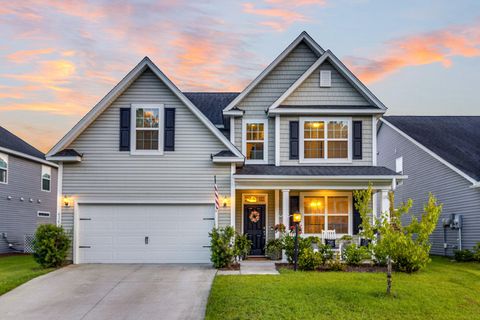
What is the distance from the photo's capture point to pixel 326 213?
19.5m

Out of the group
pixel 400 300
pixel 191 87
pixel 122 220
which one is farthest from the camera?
pixel 191 87

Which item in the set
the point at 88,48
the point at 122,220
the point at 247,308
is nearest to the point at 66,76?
the point at 88,48

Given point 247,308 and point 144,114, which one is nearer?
point 247,308

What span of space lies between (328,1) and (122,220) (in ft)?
35.0

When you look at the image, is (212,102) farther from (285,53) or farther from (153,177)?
(153,177)

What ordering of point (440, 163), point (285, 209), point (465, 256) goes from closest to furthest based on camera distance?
point (285, 209)
point (465, 256)
point (440, 163)

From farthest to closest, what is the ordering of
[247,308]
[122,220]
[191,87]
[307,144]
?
[191,87] < [307,144] < [122,220] < [247,308]

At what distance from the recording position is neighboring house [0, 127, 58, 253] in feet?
83.6

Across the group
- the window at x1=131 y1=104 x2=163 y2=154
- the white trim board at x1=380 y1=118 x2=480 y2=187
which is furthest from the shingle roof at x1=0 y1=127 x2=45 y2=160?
the white trim board at x1=380 y1=118 x2=480 y2=187

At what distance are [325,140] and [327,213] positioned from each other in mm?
2710

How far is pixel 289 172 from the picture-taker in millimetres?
18219

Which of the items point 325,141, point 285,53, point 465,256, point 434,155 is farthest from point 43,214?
point 465,256

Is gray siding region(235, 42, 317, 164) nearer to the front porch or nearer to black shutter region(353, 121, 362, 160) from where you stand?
the front porch

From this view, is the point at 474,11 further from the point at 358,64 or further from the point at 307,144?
the point at 307,144
